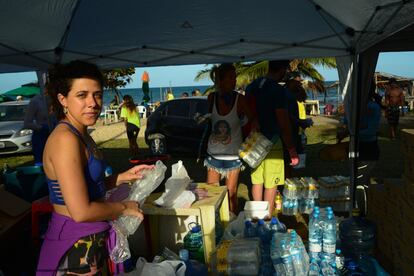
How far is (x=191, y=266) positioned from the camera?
9.20 feet

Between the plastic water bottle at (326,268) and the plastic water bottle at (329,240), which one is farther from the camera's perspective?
the plastic water bottle at (329,240)

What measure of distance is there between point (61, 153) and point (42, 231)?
1.55m

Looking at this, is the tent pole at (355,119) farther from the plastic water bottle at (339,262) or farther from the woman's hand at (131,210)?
the woman's hand at (131,210)

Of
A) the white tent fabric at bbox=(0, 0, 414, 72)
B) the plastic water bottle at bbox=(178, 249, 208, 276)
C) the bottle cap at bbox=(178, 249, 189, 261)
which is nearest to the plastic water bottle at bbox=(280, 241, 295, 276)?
the plastic water bottle at bbox=(178, 249, 208, 276)

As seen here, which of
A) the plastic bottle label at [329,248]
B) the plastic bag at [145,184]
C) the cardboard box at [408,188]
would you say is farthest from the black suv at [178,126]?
the cardboard box at [408,188]

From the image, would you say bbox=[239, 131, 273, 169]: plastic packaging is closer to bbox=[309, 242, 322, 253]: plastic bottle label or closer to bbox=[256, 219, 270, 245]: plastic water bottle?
bbox=[256, 219, 270, 245]: plastic water bottle

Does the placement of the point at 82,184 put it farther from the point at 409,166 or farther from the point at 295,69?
the point at 295,69

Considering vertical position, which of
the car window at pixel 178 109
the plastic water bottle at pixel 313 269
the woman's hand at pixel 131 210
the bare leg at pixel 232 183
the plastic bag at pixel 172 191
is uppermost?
the car window at pixel 178 109

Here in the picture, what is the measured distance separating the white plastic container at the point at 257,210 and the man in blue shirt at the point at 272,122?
227mm

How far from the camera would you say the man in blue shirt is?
394 cm

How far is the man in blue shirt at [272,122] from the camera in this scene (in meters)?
3.94

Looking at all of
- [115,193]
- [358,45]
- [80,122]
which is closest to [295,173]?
[358,45]

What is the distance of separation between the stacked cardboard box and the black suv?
6.20 metres

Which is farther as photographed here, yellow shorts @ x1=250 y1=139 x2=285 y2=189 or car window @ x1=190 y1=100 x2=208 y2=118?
car window @ x1=190 y1=100 x2=208 y2=118
